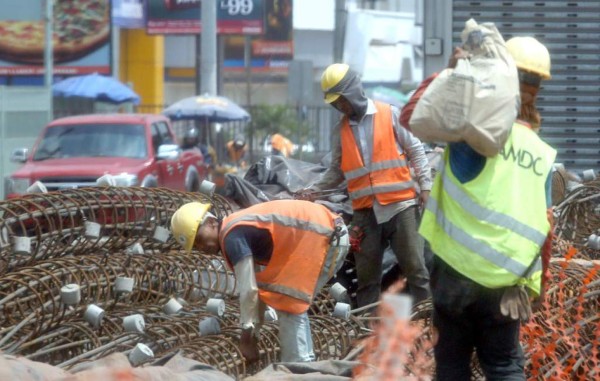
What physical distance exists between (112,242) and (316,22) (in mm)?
40371

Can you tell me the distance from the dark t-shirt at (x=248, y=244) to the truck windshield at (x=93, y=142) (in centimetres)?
1143

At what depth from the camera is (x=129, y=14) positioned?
36719 mm

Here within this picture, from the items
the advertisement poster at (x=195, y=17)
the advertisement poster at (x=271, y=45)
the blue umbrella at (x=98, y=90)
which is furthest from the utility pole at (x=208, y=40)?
the advertisement poster at (x=271, y=45)

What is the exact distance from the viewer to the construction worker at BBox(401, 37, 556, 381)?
15.4ft

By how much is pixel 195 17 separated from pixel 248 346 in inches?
1168

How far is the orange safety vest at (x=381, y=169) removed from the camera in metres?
8.27

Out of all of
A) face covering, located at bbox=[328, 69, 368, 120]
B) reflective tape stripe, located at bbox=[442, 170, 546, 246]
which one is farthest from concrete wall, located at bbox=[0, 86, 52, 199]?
reflective tape stripe, located at bbox=[442, 170, 546, 246]

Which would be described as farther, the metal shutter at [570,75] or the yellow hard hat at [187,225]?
the metal shutter at [570,75]

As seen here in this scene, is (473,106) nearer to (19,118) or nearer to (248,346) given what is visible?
(248,346)

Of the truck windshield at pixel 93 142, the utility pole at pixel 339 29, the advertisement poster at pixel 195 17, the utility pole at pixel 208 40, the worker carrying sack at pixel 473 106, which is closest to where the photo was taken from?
the worker carrying sack at pixel 473 106

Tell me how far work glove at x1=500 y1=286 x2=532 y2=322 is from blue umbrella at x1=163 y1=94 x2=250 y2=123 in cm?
2071

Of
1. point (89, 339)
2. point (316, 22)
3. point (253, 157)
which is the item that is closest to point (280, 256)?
point (89, 339)

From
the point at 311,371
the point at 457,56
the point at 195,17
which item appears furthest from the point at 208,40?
the point at 457,56

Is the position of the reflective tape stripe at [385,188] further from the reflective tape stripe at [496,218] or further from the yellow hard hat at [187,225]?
the reflective tape stripe at [496,218]
